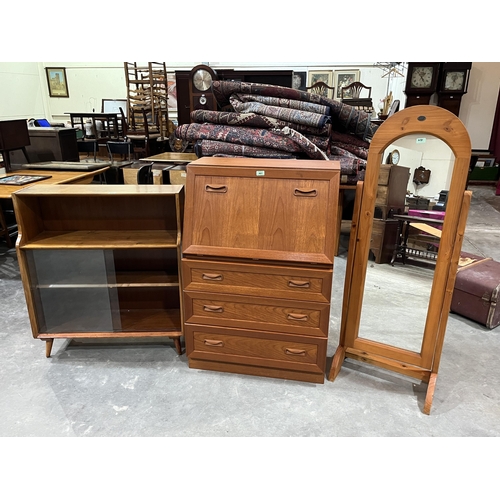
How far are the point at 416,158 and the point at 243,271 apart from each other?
1.15 meters

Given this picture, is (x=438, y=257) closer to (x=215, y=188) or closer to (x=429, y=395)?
(x=429, y=395)

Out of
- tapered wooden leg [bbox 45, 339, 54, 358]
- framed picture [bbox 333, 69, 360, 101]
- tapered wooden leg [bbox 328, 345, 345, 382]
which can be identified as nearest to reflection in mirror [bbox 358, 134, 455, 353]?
tapered wooden leg [bbox 328, 345, 345, 382]

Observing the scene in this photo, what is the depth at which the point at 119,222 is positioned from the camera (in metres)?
2.55

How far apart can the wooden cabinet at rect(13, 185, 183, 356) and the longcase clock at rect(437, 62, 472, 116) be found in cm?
727

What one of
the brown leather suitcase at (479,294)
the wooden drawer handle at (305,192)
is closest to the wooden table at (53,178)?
the wooden drawer handle at (305,192)

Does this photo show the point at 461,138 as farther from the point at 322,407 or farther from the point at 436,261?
the point at 322,407

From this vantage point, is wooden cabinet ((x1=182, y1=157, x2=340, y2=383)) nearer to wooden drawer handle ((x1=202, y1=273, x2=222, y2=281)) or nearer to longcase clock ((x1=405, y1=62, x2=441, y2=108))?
wooden drawer handle ((x1=202, y1=273, x2=222, y2=281))

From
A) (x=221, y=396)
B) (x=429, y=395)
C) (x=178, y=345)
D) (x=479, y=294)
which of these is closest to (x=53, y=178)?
(x=178, y=345)

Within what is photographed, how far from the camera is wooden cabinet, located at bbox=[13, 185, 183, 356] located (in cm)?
229

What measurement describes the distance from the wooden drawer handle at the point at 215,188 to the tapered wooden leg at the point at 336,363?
1201mm

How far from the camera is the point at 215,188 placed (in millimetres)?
2092

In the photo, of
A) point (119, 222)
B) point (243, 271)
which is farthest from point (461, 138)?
point (119, 222)

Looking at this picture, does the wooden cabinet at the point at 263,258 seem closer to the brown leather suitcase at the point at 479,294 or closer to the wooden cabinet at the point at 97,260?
the wooden cabinet at the point at 97,260

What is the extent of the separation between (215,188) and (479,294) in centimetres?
209
